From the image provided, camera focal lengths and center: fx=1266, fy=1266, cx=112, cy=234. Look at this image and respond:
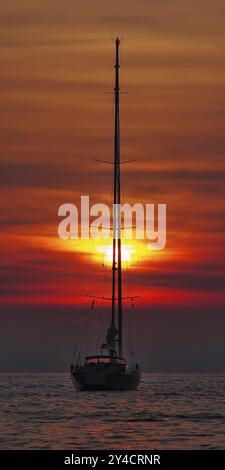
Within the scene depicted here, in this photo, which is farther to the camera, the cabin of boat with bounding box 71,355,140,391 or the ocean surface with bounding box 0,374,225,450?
the cabin of boat with bounding box 71,355,140,391

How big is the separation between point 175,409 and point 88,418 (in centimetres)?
1815

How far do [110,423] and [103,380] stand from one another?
33204 millimetres

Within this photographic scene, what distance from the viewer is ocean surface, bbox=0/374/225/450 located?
75.3 metres

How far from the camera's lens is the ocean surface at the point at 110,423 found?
7531 centimetres

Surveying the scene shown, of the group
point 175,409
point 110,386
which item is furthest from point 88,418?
point 110,386

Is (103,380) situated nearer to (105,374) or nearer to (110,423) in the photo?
(105,374)

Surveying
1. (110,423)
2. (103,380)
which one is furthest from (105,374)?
(110,423)

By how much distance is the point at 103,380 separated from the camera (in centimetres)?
12331

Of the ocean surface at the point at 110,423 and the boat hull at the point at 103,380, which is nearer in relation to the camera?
the ocean surface at the point at 110,423

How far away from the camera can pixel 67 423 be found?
9012 centimetres

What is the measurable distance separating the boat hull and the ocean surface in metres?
1.20

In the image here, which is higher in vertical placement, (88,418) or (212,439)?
(88,418)

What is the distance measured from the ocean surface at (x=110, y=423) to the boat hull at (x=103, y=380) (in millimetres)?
1196
